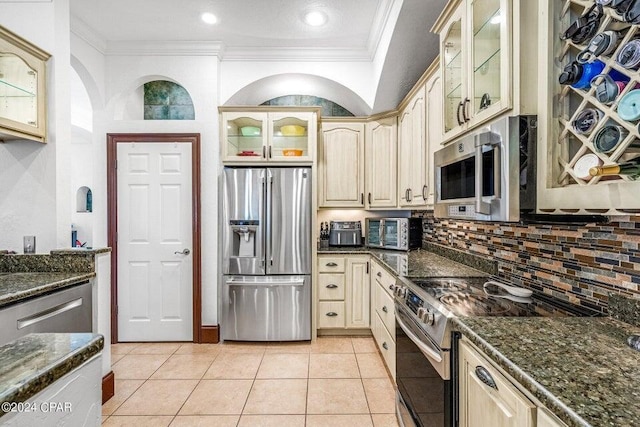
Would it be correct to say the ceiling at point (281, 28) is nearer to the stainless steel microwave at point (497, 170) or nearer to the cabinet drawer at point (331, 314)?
the stainless steel microwave at point (497, 170)

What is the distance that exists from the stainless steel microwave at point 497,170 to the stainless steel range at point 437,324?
396mm

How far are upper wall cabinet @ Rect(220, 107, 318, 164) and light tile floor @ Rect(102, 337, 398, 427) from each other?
188 cm

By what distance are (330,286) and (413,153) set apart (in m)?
1.58

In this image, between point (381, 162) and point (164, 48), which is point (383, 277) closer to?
point (381, 162)

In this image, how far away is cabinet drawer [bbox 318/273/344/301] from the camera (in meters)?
3.40

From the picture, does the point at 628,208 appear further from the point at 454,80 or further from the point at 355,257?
the point at 355,257

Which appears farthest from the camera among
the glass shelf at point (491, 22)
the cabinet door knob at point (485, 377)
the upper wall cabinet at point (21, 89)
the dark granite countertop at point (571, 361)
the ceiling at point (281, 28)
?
the ceiling at point (281, 28)

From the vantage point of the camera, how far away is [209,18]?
286 centimetres

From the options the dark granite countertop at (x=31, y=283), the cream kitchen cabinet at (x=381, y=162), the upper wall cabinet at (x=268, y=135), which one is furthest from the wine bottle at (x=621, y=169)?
the upper wall cabinet at (x=268, y=135)

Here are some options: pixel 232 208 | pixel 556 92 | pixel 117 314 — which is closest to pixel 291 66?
pixel 232 208

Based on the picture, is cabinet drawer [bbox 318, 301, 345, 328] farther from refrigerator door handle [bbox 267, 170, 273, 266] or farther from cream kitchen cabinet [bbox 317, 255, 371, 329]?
refrigerator door handle [bbox 267, 170, 273, 266]

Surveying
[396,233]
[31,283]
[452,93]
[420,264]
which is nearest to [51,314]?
[31,283]

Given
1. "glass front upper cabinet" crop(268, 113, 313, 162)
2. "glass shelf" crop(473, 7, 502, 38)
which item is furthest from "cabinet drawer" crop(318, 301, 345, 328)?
"glass shelf" crop(473, 7, 502, 38)

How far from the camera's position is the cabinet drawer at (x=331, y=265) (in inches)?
133
